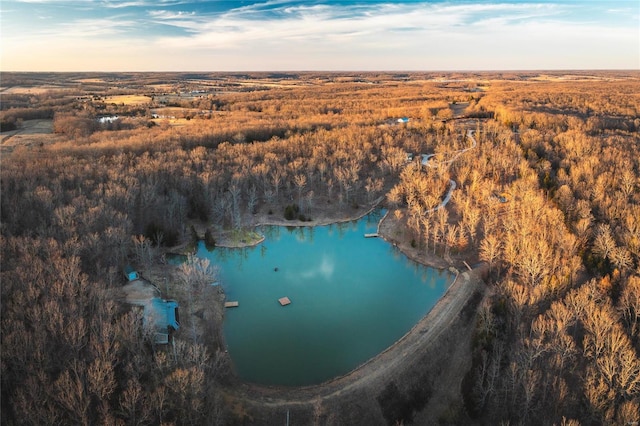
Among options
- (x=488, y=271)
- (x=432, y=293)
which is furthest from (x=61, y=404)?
(x=488, y=271)

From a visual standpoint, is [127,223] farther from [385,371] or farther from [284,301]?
[385,371]

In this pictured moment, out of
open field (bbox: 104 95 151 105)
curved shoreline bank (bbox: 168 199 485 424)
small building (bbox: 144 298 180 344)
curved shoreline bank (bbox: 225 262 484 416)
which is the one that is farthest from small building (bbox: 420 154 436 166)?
open field (bbox: 104 95 151 105)

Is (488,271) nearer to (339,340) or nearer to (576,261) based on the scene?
(576,261)

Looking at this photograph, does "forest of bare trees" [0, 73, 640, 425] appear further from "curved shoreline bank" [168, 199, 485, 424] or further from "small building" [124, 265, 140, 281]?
"curved shoreline bank" [168, 199, 485, 424]

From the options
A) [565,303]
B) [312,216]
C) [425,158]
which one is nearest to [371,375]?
[565,303]

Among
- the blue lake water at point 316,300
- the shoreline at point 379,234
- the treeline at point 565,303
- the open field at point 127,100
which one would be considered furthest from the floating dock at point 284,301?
the open field at point 127,100

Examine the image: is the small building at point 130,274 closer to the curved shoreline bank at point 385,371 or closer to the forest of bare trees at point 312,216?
the forest of bare trees at point 312,216
